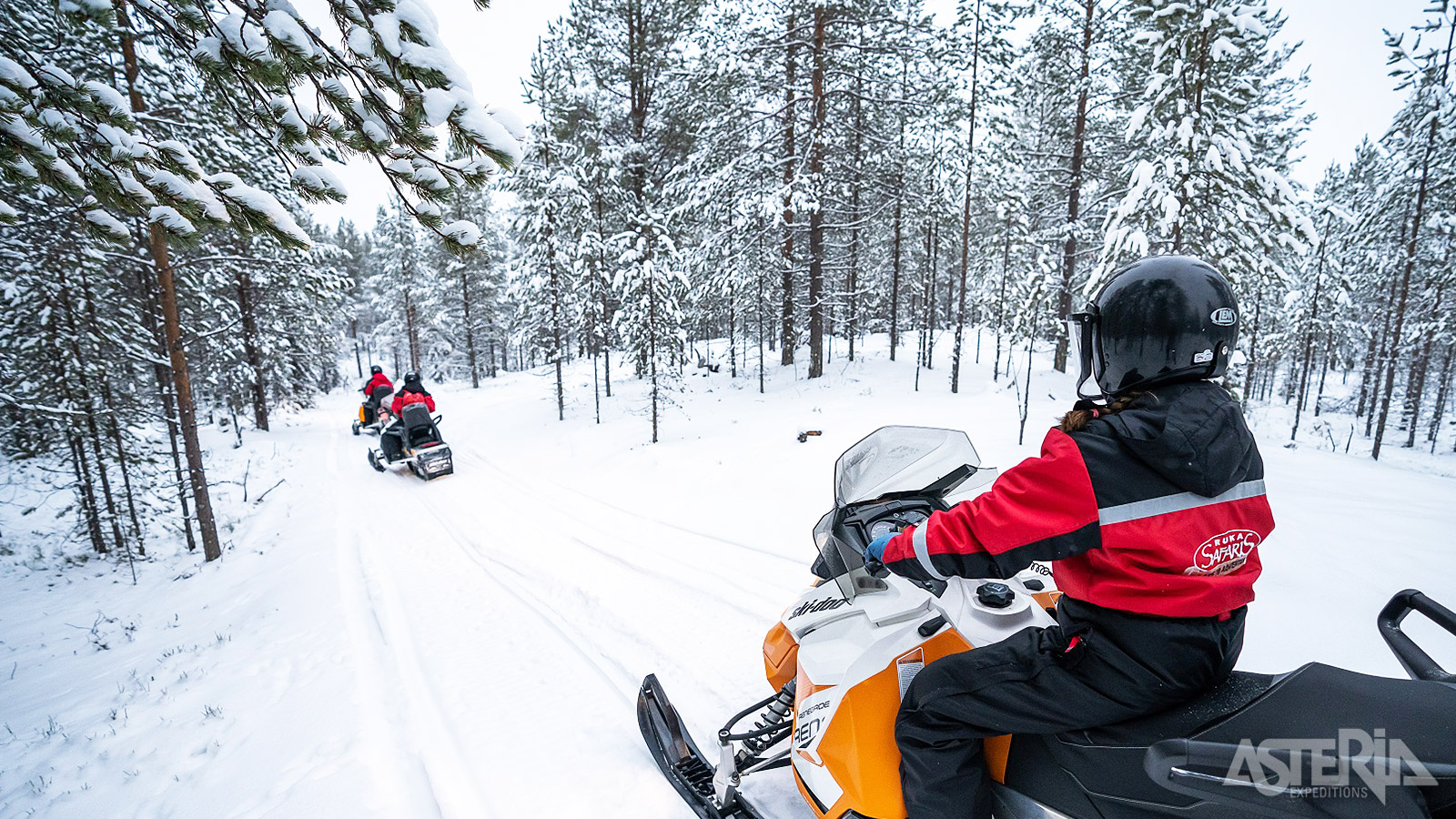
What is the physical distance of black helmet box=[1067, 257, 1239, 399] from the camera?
1.74 metres

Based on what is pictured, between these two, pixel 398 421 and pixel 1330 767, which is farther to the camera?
pixel 398 421

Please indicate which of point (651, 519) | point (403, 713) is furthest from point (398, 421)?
Result: point (403, 713)

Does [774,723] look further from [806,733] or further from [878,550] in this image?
[878,550]

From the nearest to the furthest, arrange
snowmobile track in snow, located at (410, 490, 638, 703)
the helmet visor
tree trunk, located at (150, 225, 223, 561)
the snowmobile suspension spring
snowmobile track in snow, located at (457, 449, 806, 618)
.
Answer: the helmet visor, the snowmobile suspension spring, snowmobile track in snow, located at (410, 490, 638, 703), snowmobile track in snow, located at (457, 449, 806, 618), tree trunk, located at (150, 225, 223, 561)

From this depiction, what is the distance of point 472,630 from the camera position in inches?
191

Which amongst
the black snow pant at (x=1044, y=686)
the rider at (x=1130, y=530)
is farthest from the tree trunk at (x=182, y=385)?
the rider at (x=1130, y=530)

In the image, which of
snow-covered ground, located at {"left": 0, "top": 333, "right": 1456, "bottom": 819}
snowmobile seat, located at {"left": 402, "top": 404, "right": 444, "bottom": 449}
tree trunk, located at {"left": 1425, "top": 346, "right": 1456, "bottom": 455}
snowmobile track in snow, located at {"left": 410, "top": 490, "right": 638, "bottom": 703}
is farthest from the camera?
tree trunk, located at {"left": 1425, "top": 346, "right": 1456, "bottom": 455}

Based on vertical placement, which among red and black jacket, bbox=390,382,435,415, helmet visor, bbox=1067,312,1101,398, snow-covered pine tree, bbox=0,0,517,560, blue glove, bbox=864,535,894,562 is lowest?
red and black jacket, bbox=390,382,435,415

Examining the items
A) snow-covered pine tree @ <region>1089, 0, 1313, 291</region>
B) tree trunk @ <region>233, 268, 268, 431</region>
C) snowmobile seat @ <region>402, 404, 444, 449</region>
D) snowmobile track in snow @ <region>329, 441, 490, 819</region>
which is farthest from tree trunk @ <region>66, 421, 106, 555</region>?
snow-covered pine tree @ <region>1089, 0, 1313, 291</region>

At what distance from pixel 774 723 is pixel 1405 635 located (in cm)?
252

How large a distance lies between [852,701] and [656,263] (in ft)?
40.9

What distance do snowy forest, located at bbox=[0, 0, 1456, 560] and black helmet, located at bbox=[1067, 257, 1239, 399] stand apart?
1.67 ft

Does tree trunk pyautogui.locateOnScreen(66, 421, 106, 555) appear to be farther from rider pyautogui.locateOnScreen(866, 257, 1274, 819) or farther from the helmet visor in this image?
the helmet visor

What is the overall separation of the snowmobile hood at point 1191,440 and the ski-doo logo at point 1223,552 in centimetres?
16
